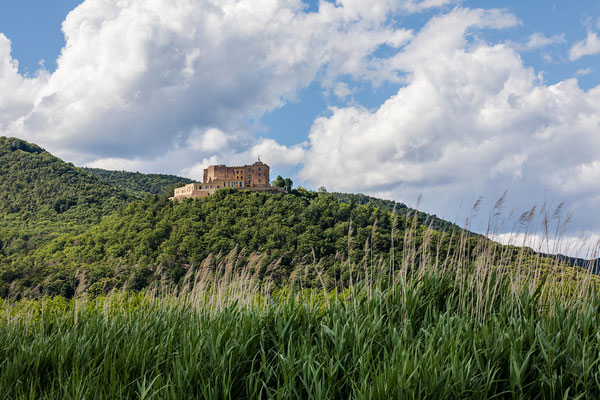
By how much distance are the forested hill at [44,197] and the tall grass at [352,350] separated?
50997 millimetres

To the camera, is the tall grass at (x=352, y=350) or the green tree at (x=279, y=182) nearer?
the tall grass at (x=352, y=350)

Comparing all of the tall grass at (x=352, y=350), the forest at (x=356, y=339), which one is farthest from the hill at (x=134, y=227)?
the tall grass at (x=352, y=350)

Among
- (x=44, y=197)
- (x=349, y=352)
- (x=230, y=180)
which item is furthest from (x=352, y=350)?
(x=44, y=197)

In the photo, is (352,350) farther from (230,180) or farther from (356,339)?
(230,180)

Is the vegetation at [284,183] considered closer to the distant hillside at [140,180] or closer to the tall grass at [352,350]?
the distant hillside at [140,180]

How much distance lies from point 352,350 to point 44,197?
73716 millimetres

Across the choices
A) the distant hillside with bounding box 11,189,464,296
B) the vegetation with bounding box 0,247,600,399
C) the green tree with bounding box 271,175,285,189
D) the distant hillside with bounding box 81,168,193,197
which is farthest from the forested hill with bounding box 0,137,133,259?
the vegetation with bounding box 0,247,600,399

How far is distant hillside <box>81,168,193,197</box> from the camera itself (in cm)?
8572

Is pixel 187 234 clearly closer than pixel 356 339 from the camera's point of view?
No

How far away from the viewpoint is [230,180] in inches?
2276

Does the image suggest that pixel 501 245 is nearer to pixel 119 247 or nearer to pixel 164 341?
pixel 164 341

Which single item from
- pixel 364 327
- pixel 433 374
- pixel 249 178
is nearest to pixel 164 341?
pixel 364 327

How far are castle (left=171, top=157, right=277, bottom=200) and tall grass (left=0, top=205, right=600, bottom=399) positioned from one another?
5303cm

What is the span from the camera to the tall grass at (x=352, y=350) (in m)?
2.30
